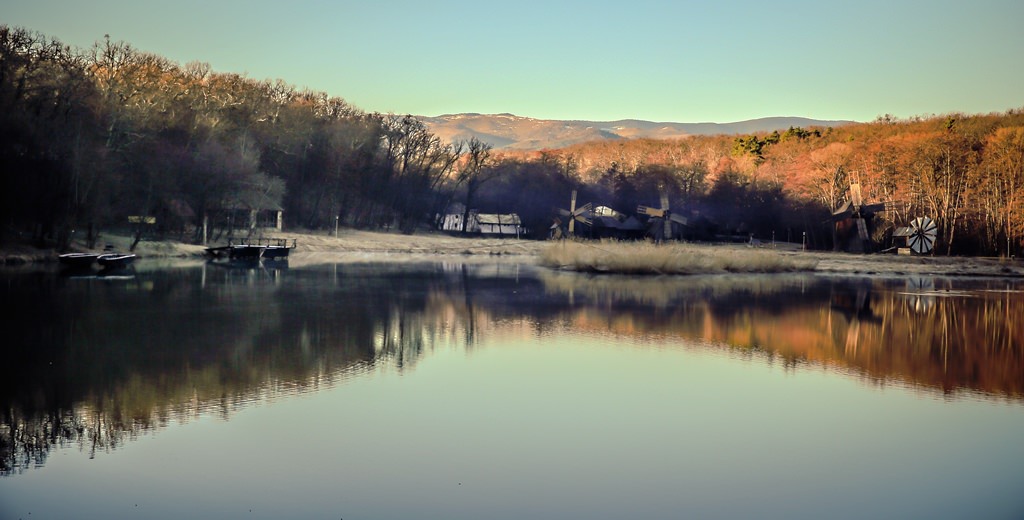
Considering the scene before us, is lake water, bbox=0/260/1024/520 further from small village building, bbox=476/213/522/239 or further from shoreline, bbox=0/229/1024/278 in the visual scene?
small village building, bbox=476/213/522/239

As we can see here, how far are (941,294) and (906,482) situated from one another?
106ft

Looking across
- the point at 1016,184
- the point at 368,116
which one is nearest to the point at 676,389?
the point at 1016,184

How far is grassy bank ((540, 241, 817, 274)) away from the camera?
5000cm

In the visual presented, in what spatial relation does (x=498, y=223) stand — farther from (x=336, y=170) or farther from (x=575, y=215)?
(x=336, y=170)

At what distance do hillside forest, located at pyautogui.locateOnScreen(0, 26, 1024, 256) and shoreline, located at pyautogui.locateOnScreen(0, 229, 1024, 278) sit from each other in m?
1.79

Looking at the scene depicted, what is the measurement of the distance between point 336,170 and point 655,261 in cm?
5018

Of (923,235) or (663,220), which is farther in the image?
(663,220)

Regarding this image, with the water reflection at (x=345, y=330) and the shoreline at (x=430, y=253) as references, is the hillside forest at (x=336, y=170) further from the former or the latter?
the water reflection at (x=345, y=330)

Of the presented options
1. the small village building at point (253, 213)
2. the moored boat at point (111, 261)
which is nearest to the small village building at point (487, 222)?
the small village building at point (253, 213)

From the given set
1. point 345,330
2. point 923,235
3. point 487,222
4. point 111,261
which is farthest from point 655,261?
point 487,222

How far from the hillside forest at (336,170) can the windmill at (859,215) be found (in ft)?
5.30

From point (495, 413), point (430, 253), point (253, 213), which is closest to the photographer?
point (495, 413)

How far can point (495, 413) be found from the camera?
44.9 feet

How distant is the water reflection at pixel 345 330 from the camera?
13.9m
